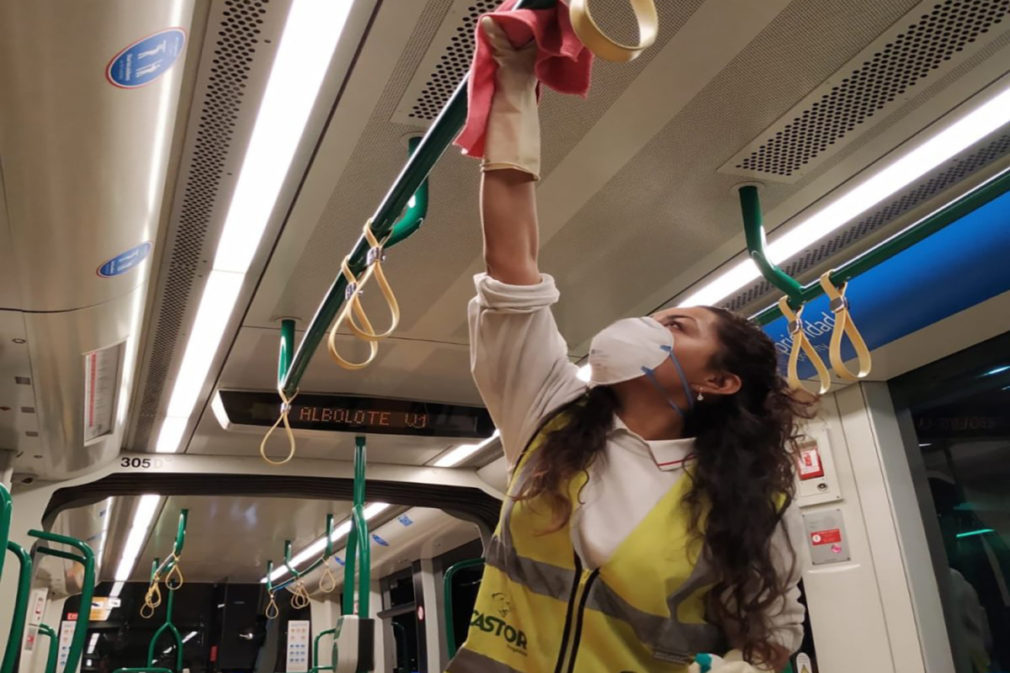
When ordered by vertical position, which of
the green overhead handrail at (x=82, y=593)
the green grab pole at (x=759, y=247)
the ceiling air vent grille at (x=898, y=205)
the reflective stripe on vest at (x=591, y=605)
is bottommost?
the reflective stripe on vest at (x=591, y=605)

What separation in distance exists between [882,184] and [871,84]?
0.55m

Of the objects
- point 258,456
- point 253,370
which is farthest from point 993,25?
point 258,456

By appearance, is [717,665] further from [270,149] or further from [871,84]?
[270,149]

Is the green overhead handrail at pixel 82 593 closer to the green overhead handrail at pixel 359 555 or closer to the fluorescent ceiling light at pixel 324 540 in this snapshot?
the green overhead handrail at pixel 359 555

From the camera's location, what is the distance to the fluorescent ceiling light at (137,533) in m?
6.98

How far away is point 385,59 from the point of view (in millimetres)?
2023

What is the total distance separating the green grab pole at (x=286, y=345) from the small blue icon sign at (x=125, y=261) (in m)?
0.88

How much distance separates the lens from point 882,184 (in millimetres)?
2578

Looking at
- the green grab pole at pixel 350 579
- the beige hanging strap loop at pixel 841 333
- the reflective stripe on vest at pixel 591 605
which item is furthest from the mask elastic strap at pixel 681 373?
the green grab pole at pixel 350 579

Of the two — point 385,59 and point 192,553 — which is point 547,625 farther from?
point 192,553

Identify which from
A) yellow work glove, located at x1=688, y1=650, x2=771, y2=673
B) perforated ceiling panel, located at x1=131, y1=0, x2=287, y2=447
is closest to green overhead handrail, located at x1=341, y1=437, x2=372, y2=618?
perforated ceiling panel, located at x1=131, y1=0, x2=287, y2=447

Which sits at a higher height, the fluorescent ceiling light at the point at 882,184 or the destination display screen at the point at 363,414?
the fluorescent ceiling light at the point at 882,184

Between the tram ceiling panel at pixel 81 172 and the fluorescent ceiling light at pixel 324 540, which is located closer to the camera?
the tram ceiling panel at pixel 81 172

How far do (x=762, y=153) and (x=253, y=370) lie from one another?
9.06 ft
